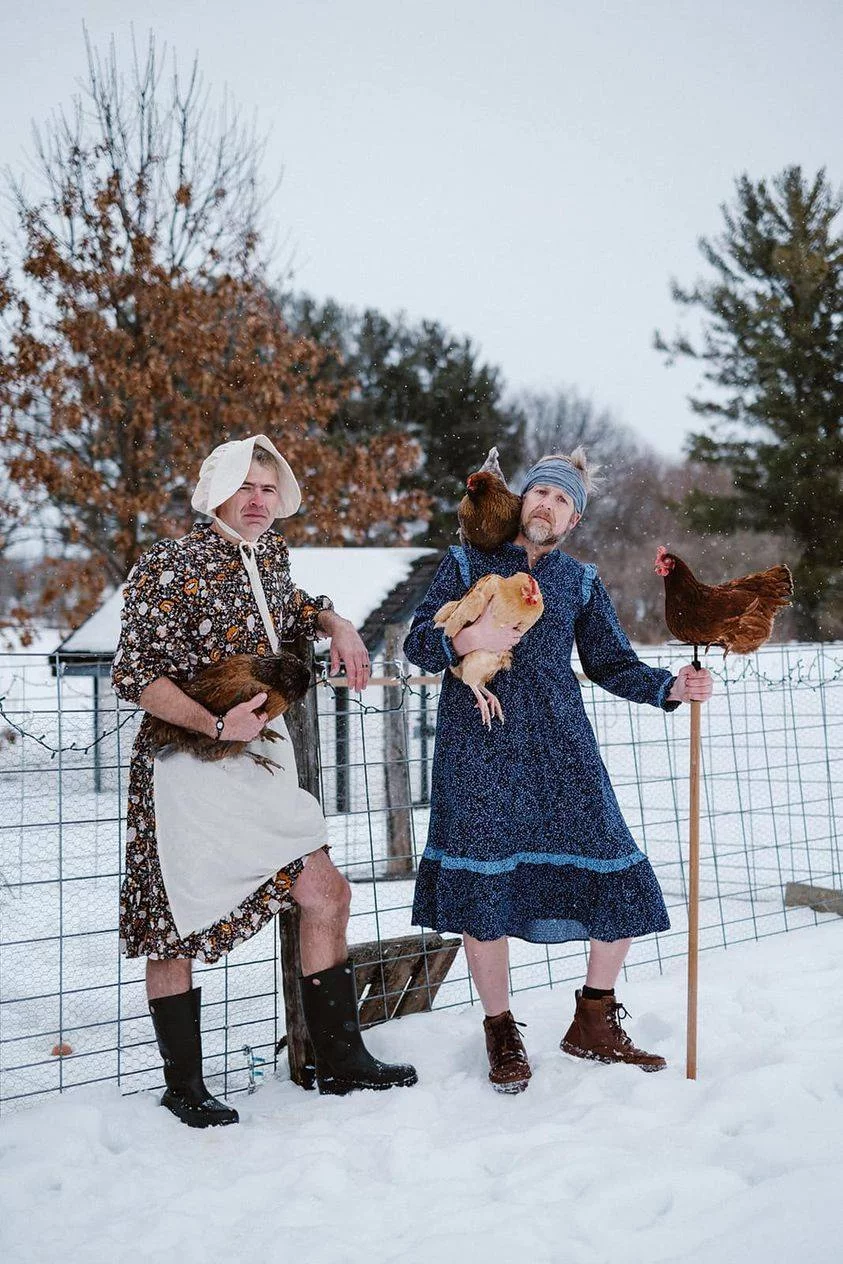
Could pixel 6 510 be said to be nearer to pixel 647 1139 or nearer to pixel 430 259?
pixel 647 1139

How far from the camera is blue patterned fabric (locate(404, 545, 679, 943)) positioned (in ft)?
8.52

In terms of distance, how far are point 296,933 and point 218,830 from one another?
1.97ft

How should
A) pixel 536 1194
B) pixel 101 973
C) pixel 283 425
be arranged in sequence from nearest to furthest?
pixel 536 1194
pixel 101 973
pixel 283 425

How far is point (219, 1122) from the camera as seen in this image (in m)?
2.41

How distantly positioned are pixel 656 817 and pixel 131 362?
5.92 metres

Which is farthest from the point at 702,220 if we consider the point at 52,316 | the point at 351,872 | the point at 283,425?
the point at 351,872

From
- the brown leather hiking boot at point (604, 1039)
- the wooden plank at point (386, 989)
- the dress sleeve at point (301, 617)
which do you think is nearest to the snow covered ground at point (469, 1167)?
the brown leather hiking boot at point (604, 1039)

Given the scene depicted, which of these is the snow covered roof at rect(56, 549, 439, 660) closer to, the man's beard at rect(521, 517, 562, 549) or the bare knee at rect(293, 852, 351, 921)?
the man's beard at rect(521, 517, 562, 549)

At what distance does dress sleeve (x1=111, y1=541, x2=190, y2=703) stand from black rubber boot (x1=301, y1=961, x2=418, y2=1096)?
864 mm

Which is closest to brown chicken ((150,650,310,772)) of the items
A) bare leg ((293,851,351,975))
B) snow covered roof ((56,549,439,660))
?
bare leg ((293,851,351,975))

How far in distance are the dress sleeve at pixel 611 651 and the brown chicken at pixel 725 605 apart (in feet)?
0.65

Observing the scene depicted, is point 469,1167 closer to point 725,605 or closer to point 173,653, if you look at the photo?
point 173,653

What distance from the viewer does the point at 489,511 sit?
8.68 feet

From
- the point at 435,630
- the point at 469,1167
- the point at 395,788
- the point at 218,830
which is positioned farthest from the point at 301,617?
the point at 395,788
